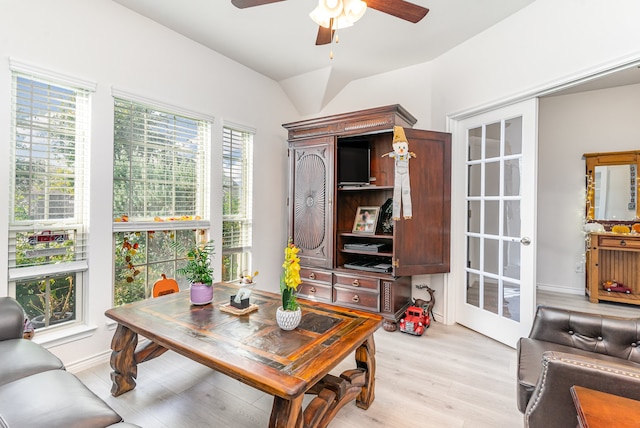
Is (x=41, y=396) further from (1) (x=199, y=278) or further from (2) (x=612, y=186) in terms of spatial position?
(2) (x=612, y=186)

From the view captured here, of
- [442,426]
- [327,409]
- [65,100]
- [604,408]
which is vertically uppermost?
[65,100]

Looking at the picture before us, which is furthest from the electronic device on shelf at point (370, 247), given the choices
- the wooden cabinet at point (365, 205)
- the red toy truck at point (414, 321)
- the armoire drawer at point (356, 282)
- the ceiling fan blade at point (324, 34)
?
the ceiling fan blade at point (324, 34)

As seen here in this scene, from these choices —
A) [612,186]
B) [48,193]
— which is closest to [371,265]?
[48,193]

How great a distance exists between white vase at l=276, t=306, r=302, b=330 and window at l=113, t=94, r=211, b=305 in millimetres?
1732

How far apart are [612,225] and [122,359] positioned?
228 inches

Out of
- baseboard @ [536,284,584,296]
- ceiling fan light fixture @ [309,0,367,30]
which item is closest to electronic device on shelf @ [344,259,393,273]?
ceiling fan light fixture @ [309,0,367,30]

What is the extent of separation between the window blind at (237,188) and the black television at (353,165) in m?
1.13

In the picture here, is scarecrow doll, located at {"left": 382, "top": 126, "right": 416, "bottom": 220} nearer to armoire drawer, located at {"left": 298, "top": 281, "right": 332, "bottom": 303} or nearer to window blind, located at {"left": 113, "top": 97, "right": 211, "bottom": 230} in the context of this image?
armoire drawer, located at {"left": 298, "top": 281, "right": 332, "bottom": 303}

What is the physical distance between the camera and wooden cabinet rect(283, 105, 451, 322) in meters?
3.10

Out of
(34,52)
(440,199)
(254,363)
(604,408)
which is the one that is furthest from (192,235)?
(604,408)

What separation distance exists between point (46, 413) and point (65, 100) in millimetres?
2165

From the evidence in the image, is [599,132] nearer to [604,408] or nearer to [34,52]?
[604,408]

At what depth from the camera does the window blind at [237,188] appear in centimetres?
348

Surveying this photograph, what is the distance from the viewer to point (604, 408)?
0.88 metres
